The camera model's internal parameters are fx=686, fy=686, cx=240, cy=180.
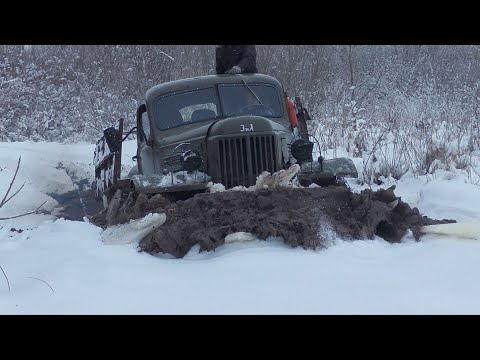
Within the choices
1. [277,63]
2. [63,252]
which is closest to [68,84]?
[277,63]

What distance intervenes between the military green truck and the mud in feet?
2.94

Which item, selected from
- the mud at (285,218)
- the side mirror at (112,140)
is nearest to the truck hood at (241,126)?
the mud at (285,218)

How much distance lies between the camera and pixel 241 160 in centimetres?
676

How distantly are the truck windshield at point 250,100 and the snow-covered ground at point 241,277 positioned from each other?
260 cm

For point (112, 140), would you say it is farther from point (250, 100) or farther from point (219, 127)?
point (219, 127)

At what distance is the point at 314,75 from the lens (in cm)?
1736

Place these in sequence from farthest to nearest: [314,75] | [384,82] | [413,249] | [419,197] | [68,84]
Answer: [68,84], [384,82], [314,75], [419,197], [413,249]

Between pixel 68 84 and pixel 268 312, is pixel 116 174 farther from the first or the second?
pixel 68 84

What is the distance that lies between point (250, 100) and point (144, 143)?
1378 mm

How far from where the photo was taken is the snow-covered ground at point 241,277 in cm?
354

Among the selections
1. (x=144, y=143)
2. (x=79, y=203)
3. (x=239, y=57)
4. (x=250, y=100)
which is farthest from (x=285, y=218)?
(x=79, y=203)

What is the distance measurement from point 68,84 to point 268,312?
19016 mm

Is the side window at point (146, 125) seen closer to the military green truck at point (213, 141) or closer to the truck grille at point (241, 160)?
the military green truck at point (213, 141)

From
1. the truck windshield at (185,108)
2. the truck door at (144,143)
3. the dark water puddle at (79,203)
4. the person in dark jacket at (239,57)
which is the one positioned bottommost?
the dark water puddle at (79,203)
